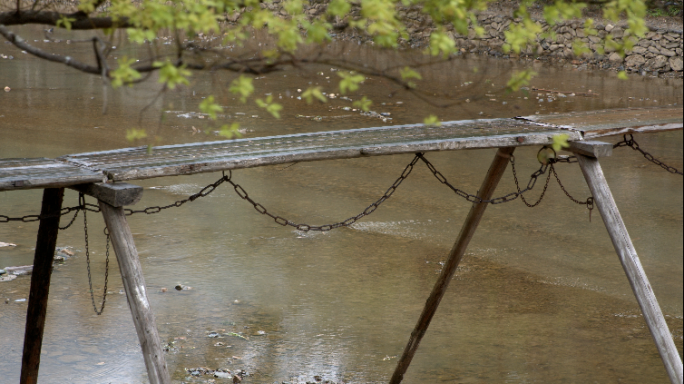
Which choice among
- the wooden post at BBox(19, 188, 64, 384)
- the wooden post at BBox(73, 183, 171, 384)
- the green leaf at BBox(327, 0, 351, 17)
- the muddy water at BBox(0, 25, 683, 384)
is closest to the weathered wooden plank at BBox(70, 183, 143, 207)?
the wooden post at BBox(73, 183, 171, 384)

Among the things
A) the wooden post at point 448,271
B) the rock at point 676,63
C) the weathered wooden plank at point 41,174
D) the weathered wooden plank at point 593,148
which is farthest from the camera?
the rock at point 676,63

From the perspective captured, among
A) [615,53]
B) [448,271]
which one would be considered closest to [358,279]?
[448,271]

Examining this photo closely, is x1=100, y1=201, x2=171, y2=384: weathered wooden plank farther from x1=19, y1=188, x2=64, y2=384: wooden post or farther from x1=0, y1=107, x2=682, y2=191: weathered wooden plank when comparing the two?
x1=19, y1=188, x2=64, y2=384: wooden post

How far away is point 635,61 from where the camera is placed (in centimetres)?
1750

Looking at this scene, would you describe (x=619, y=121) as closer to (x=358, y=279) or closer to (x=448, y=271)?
(x=448, y=271)

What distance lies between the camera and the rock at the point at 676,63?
55.1 ft

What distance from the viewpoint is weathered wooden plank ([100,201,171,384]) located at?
320 centimetres

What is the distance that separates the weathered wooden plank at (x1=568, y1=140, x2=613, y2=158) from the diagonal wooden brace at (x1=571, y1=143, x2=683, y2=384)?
12mm

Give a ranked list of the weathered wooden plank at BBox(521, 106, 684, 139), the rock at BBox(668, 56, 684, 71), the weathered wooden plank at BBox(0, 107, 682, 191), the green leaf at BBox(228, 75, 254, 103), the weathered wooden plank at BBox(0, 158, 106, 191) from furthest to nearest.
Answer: the rock at BBox(668, 56, 684, 71) → the weathered wooden plank at BBox(521, 106, 684, 139) → the weathered wooden plank at BBox(0, 107, 682, 191) → the weathered wooden plank at BBox(0, 158, 106, 191) → the green leaf at BBox(228, 75, 254, 103)

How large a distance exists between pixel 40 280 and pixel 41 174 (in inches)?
40.0

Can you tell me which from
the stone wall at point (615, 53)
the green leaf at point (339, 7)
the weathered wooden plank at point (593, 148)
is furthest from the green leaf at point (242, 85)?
the stone wall at point (615, 53)

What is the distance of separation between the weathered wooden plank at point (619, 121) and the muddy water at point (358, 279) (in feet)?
2.41

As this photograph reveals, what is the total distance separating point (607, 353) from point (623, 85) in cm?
1181

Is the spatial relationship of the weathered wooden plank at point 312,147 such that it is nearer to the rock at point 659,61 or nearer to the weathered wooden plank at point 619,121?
the weathered wooden plank at point 619,121
